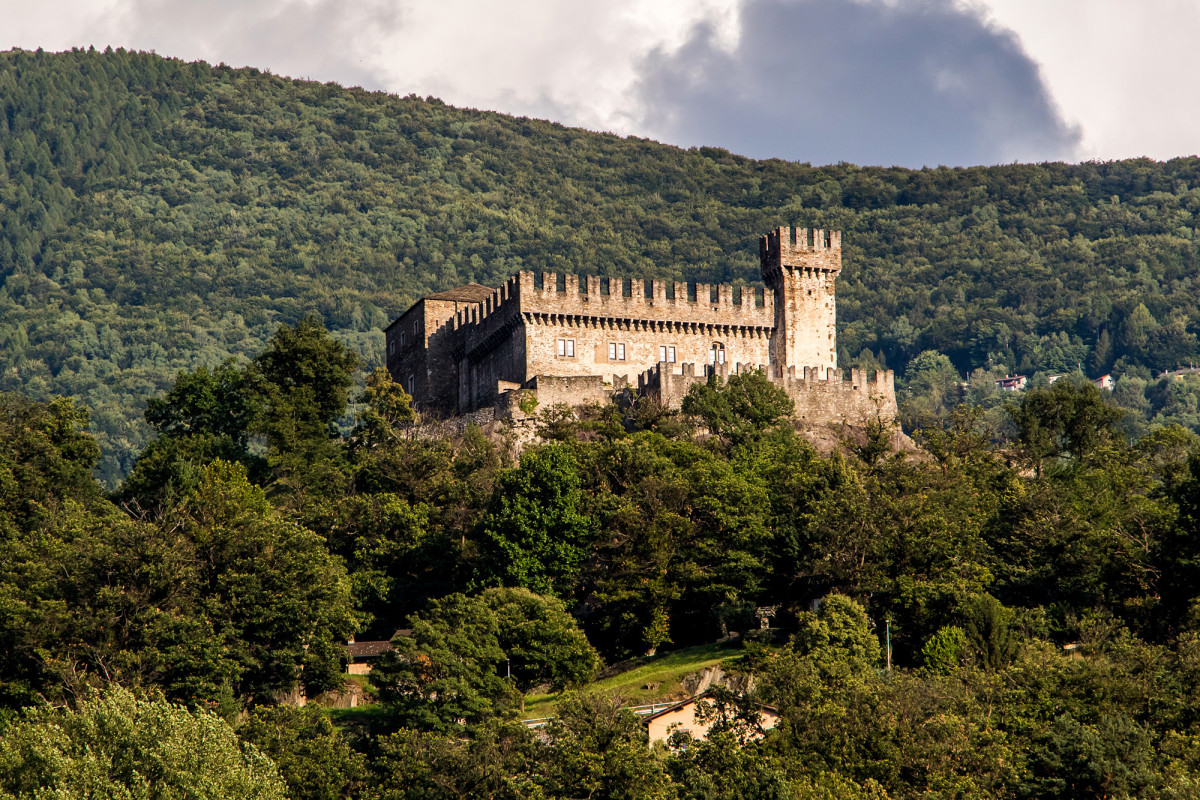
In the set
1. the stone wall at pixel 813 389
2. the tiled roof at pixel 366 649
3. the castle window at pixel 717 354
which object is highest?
the castle window at pixel 717 354

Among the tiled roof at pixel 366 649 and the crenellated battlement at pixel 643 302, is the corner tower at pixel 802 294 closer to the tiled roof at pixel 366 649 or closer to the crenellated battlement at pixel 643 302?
the crenellated battlement at pixel 643 302

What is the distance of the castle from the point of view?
7050 centimetres

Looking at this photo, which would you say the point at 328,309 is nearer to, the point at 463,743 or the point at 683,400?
the point at 683,400

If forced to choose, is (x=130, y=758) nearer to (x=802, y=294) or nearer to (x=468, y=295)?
(x=802, y=294)

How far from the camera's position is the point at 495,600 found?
51.3 metres

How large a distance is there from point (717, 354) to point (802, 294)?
5.94m

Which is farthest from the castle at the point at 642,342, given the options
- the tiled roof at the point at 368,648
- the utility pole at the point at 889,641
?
the utility pole at the point at 889,641

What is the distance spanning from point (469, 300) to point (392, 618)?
88.2ft

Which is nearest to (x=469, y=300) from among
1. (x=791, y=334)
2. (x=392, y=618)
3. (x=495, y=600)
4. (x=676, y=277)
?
(x=791, y=334)

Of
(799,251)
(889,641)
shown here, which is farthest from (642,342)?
(889,641)

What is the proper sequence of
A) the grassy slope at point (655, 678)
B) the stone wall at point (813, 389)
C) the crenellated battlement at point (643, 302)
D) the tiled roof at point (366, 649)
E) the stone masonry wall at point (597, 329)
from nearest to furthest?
the grassy slope at point (655, 678) < the tiled roof at point (366, 649) < the stone wall at point (813, 389) < the stone masonry wall at point (597, 329) < the crenellated battlement at point (643, 302)

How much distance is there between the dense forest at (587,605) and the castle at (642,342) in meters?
3.02

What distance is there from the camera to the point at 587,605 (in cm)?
5597

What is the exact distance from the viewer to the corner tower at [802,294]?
7694 cm
